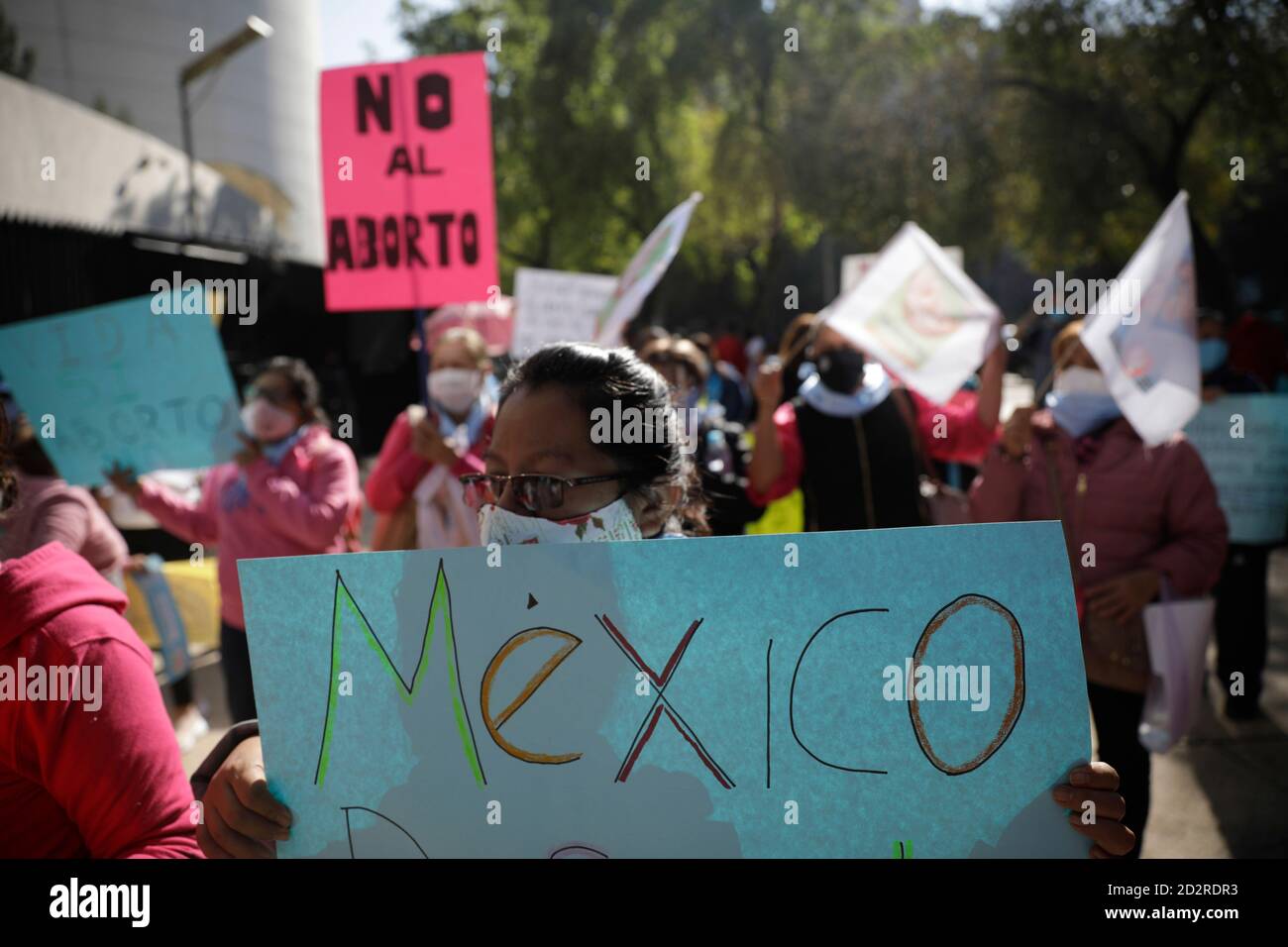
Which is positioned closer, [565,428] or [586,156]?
[565,428]

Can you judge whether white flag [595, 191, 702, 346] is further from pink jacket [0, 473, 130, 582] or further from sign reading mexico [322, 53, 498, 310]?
pink jacket [0, 473, 130, 582]

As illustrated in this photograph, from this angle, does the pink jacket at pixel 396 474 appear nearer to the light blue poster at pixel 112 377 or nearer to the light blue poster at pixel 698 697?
the light blue poster at pixel 112 377

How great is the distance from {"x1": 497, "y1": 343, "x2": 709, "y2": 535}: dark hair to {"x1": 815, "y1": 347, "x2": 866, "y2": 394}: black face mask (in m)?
2.63

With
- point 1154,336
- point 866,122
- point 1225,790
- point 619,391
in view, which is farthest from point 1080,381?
point 866,122

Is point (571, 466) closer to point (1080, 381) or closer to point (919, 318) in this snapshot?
point (1080, 381)

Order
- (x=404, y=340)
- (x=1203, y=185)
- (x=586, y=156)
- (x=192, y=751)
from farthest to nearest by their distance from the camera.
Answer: (x=586, y=156)
(x=404, y=340)
(x=1203, y=185)
(x=192, y=751)

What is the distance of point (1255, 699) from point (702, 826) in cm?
495

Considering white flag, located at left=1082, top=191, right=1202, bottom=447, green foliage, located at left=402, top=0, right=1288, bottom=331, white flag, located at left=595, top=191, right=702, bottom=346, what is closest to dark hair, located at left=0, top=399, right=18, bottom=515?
white flag, located at left=595, top=191, right=702, bottom=346

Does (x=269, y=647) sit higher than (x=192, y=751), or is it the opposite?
(x=269, y=647)

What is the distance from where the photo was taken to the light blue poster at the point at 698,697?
A: 4.00ft
